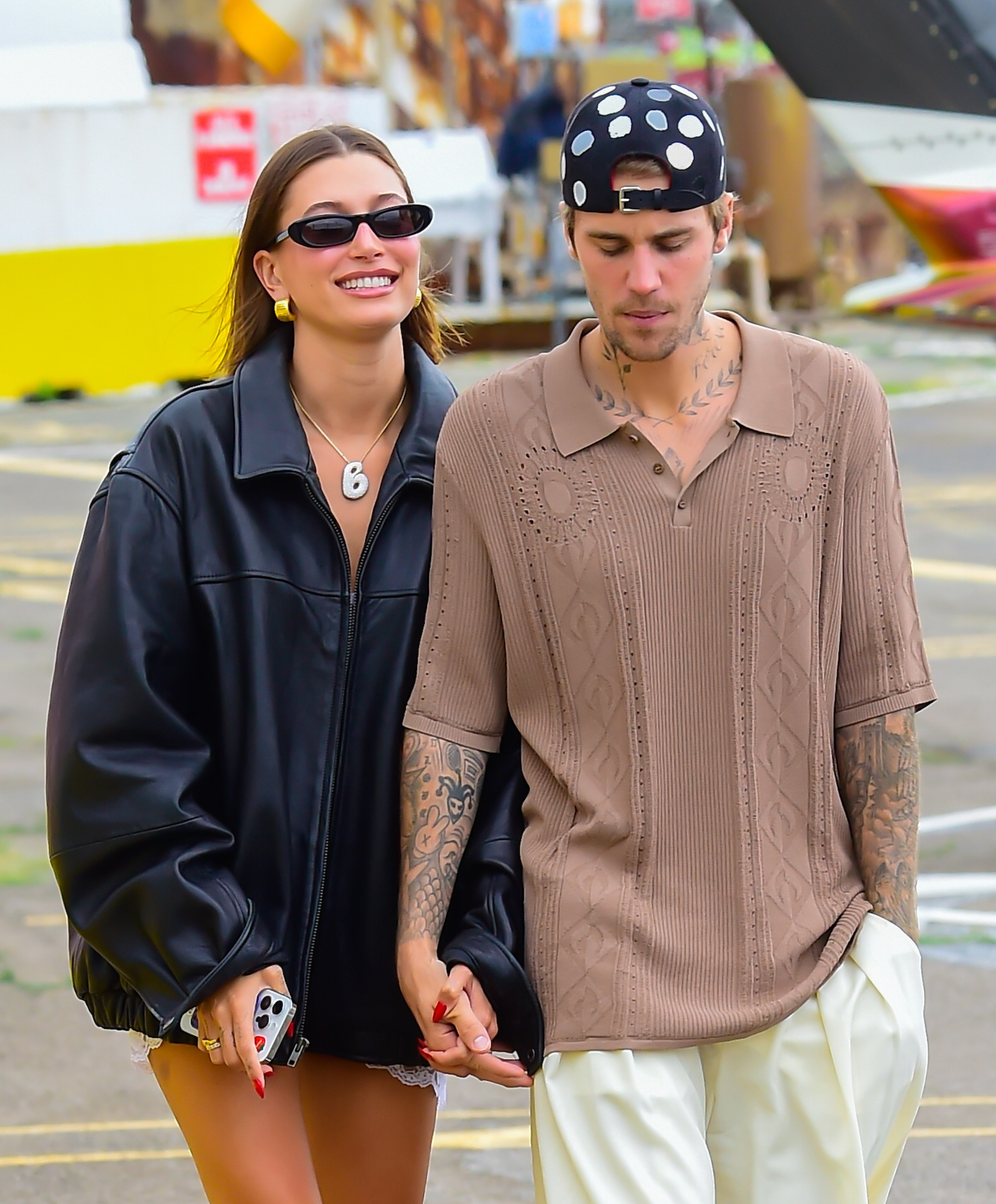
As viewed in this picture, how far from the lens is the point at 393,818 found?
279 cm

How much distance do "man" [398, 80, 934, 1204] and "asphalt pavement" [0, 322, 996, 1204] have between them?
70.8 inches

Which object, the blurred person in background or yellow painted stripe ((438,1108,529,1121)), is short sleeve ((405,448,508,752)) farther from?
the blurred person in background

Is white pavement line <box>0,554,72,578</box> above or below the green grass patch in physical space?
below

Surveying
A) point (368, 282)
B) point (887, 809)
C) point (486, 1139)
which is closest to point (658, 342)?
point (368, 282)

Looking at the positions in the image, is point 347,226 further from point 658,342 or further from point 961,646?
point 961,646

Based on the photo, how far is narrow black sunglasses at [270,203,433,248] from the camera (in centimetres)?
283

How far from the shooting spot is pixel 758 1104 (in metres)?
2.49

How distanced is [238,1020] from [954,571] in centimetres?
844

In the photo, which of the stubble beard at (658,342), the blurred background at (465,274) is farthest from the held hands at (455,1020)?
the blurred background at (465,274)

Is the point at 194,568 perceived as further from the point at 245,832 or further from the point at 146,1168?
the point at 146,1168

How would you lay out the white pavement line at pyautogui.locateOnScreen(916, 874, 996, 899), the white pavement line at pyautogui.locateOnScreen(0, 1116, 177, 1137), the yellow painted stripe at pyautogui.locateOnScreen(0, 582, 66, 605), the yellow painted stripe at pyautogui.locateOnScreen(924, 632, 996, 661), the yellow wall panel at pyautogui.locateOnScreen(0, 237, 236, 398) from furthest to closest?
the yellow wall panel at pyautogui.locateOnScreen(0, 237, 236, 398) < the yellow painted stripe at pyautogui.locateOnScreen(0, 582, 66, 605) < the yellow painted stripe at pyautogui.locateOnScreen(924, 632, 996, 661) < the white pavement line at pyautogui.locateOnScreen(916, 874, 996, 899) < the white pavement line at pyautogui.locateOnScreen(0, 1116, 177, 1137)

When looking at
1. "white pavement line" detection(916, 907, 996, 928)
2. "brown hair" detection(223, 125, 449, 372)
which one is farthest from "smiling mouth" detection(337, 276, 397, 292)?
"white pavement line" detection(916, 907, 996, 928)

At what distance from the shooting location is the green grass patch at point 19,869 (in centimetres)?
621

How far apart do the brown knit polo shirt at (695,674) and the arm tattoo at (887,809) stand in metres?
0.03
